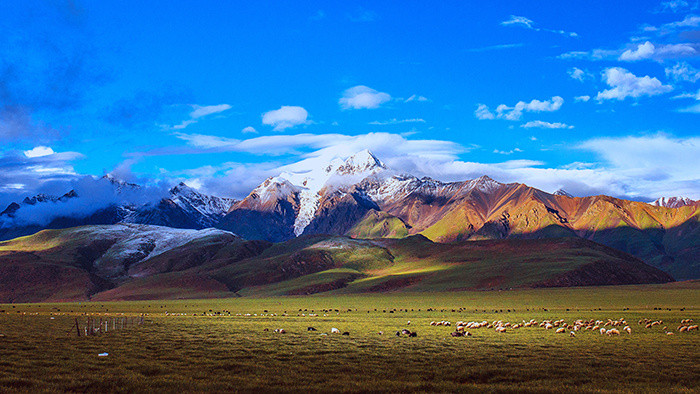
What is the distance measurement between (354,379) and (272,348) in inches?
501

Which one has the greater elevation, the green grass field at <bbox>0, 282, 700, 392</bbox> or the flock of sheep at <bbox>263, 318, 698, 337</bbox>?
the green grass field at <bbox>0, 282, 700, 392</bbox>

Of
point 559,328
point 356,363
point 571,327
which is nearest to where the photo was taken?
point 356,363

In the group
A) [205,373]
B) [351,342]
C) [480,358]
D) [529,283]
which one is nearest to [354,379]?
[205,373]

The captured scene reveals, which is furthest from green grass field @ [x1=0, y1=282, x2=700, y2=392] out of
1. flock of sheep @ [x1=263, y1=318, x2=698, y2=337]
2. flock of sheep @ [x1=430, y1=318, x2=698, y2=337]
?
flock of sheep @ [x1=430, y1=318, x2=698, y2=337]

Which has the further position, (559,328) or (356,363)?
(559,328)

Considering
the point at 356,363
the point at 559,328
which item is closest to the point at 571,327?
the point at 559,328

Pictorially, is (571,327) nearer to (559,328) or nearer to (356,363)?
(559,328)

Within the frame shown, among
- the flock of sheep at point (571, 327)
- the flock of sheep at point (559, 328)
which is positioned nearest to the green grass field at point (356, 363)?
the flock of sheep at point (559, 328)

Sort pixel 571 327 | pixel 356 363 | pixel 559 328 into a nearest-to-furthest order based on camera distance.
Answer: pixel 356 363 < pixel 559 328 < pixel 571 327

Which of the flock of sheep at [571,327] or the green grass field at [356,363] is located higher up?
the green grass field at [356,363]

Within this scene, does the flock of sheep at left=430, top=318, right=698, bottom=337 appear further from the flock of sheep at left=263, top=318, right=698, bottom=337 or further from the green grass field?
the green grass field

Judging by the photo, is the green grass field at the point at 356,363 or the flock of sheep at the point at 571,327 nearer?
the green grass field at the point at 356,363

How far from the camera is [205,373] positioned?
25453 millimetres

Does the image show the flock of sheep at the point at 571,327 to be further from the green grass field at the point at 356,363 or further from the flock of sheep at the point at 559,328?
the green grass field at the point at 356,363
